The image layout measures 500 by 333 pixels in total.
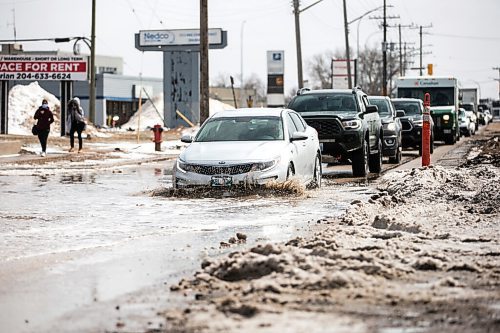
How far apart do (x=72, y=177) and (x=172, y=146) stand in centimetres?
1943

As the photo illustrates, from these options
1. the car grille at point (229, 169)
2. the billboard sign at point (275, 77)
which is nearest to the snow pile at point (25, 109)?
the billboard sign at point (275, 77)

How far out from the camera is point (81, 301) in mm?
→ 7152

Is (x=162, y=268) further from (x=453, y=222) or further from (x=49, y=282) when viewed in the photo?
(x=453, y=222)

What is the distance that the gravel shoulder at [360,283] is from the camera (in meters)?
6.11

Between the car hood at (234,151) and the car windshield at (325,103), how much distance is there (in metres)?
5.47

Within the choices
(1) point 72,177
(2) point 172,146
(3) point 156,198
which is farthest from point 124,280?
(2) point 172,146

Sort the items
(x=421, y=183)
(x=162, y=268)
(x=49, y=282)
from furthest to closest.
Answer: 1. (x=421, y=183)
2. (x=162, y=268)
3. (x=49, y=282)

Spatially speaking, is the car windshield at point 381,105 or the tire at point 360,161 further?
the car windshield at point 381,105

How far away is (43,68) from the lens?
45969 millimetres

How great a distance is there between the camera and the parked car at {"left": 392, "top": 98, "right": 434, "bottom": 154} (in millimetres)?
34469

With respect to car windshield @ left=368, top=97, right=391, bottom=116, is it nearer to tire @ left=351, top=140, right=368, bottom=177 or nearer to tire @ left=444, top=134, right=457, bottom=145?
tire @ left=351, top=140, right=368, bottom=177

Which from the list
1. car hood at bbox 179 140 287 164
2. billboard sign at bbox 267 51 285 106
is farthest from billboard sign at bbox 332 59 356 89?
car hood at bbox 179 140 287 164

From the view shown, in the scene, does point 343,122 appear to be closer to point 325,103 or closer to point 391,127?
point 325,103

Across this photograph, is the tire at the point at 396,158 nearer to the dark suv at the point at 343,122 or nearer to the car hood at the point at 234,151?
→ the dark suv at the point at 343,122
